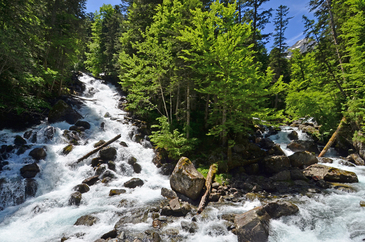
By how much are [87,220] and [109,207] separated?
1.07 meters

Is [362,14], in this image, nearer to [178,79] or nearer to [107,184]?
[178,79]

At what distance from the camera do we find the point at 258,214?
5883 millimetres

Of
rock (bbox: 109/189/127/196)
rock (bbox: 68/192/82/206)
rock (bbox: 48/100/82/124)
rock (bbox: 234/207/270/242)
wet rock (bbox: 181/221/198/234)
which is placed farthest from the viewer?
rock (bbox: 48/100/82/124)

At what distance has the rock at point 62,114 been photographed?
14656 mm

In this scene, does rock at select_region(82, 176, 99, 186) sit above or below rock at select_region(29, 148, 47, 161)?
below

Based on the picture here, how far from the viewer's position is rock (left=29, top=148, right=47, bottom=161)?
34.1 ft

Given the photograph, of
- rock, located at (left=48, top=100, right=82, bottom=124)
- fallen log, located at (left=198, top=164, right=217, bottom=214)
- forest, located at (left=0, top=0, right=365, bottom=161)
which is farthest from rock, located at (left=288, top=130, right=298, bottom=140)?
rock, located at (left=48, top=100, right=82, bottom=124)

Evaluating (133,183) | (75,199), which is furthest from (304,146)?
(75,199)

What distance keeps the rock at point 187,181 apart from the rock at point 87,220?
12.6ft

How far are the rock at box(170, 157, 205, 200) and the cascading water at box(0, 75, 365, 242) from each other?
0.95 metres

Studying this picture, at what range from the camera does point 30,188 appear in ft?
27.7

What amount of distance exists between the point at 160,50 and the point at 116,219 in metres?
10.7

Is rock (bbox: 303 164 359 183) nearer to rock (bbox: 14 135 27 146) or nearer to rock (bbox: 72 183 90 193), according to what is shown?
rock (bbox: 72 183 90 193)

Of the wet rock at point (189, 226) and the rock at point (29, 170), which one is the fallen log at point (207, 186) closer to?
the wet rock at point (189, 226)
